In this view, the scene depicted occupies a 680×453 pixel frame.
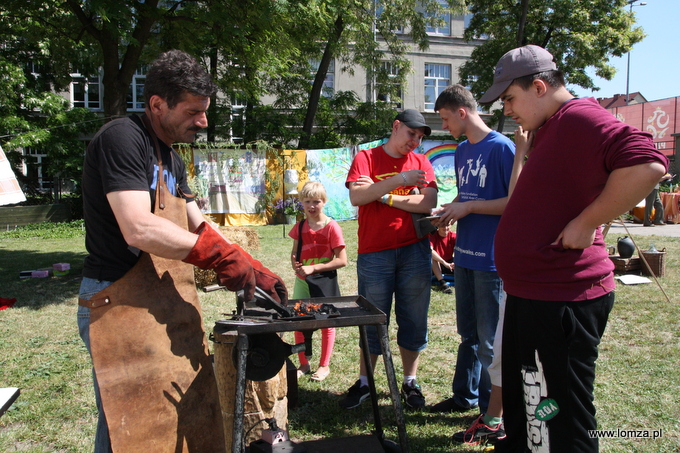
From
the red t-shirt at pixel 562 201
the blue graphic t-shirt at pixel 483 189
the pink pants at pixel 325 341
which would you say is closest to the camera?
the red t-shirt at pixel 562 201

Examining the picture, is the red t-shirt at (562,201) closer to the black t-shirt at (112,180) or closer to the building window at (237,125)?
the black t-shirt at (112,180)

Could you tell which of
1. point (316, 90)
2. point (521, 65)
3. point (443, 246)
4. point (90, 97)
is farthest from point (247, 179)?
point (521, 65)

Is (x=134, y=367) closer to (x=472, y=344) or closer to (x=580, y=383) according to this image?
(x=580, y=383)

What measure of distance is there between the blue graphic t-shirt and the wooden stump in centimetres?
134

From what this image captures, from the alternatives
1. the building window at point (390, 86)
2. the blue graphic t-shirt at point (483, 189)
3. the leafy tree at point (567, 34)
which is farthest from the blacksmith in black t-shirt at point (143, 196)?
the leafy tree at point (567, 34)

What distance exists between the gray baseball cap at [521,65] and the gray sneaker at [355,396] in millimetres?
2204

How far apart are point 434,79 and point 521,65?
28424 mm

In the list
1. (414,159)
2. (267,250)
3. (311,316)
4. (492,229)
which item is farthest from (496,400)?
(267,250)

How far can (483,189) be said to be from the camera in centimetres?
310

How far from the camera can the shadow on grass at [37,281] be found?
22.4 feet

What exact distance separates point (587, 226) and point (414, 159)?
182 centimetres

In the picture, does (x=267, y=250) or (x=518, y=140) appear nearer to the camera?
(x=518, y=140)

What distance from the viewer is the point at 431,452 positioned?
2916 mm

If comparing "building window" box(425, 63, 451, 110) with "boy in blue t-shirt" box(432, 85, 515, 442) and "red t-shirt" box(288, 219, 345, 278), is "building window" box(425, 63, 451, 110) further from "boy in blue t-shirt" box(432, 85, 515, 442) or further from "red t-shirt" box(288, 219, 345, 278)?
"boy in blue t-shirt" box(432, 85, 515, 442)
